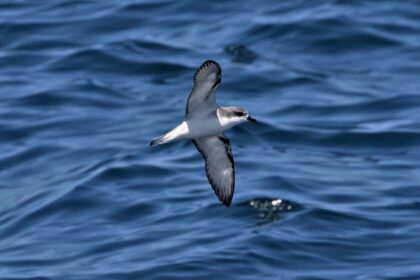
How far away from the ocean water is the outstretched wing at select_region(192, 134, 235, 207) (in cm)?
590

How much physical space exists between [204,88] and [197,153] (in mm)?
12578

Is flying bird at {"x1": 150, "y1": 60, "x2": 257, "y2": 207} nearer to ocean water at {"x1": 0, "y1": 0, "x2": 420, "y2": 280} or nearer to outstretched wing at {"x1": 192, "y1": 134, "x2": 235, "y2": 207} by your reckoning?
outstretched wing at {"x1": 192, "y1": 134, "x2": 235, "y2": 207}

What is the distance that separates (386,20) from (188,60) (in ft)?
18.2

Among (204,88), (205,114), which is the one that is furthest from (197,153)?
(204,88)

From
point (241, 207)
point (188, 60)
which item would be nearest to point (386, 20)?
point (188, 60)

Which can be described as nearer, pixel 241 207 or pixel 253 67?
pixel 241 207

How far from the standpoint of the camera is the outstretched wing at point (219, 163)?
16.3m

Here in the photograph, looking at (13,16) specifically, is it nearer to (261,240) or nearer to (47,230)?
(47,230)

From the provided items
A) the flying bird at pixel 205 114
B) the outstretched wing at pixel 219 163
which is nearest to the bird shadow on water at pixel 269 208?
the outstretched wing at pixel 219 163

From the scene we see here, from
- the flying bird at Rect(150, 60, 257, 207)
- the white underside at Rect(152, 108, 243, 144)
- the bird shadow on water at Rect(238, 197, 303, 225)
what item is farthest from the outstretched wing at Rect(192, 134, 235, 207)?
the bird shadow on water at Rect(238, 197, 303, 225)

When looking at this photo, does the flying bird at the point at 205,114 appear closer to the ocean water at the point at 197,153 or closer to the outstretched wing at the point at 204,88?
the outstretched wing at the point at 204,88

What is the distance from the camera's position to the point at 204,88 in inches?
575

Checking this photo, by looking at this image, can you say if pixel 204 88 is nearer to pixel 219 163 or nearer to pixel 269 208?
pixel 219 163

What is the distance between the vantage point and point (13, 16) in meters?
34.9
